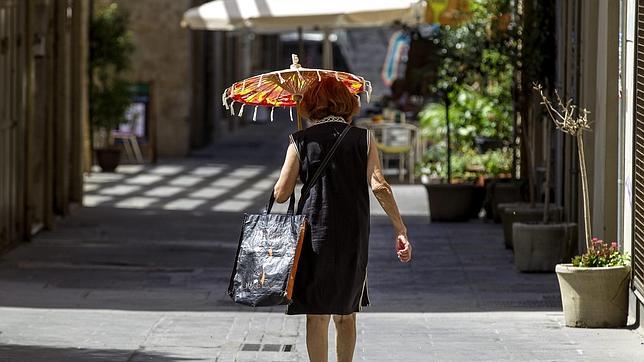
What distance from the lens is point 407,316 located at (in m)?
10.1

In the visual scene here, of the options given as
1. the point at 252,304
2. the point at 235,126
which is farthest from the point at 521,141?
the point at 235,126

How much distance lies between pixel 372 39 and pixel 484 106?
27042 mm

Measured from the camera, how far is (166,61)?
27531 mm

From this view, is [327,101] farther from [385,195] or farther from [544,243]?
[544,243]

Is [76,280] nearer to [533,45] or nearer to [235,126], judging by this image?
[533,45]

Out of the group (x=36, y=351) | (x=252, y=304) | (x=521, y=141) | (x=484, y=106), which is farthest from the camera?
(x=484, y=106)

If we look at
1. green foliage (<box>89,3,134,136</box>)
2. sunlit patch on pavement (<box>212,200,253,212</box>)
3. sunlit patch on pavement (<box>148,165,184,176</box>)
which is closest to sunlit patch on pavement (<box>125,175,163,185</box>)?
sunlit patch on pavement (<box>148,165,184,176</box>)

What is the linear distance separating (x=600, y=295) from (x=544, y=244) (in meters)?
2.77

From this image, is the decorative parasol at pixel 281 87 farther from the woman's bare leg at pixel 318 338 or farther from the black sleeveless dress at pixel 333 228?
the woman's bare leg at pixel 318 338

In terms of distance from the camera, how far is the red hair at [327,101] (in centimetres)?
→ 697

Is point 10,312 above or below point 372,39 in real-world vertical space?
below

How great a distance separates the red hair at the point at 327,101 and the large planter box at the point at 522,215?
5956mm

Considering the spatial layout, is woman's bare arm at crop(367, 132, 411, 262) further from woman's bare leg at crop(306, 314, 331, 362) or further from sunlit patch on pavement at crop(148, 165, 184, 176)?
sunlit patch on pavement at crop(148, 165, 184, 176)

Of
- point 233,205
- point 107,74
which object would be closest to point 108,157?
point 107,74
